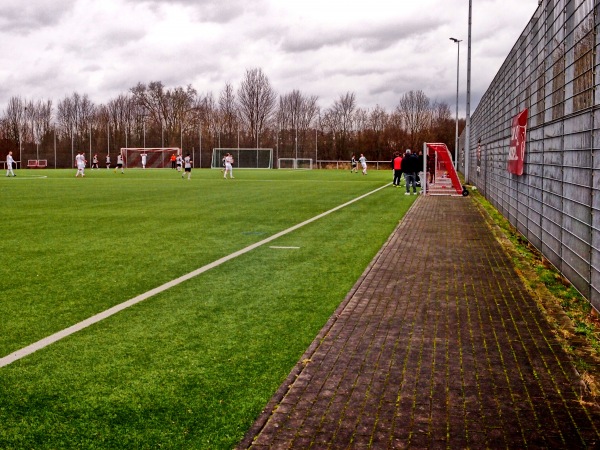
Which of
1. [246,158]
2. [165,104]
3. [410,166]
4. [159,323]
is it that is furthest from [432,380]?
[165,104]

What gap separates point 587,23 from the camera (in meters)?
6.95

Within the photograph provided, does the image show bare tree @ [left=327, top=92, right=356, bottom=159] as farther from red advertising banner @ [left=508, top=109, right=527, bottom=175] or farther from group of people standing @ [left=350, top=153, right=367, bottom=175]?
red advertising banner @ [left=508, top=109, right=527, bottom=175]

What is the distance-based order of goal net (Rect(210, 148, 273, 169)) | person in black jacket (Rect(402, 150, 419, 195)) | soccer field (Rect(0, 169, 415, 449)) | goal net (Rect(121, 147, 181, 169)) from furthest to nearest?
goal net (Rect(121, 147, 181, 169)), goal net (Rect(210, 148, 273, 169)), person in black jacket (Rect(402, 150, 419, 195)), soccer field (Rect(0, 169, 415, 449))

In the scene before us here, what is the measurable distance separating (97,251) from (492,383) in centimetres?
715

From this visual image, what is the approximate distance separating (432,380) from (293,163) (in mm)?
76216

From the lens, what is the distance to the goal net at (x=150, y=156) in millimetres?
80375

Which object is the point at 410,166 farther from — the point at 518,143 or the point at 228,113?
the point at 228,113

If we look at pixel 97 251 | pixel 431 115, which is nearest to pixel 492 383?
pixel 97 251

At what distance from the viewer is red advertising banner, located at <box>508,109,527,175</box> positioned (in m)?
11.6

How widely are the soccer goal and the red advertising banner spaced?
66.7 meters

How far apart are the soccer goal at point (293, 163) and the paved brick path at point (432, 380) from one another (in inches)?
2862

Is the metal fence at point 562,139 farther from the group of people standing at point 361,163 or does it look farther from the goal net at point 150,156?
the goal net at point 150,156

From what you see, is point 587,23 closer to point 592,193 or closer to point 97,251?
point 592,193

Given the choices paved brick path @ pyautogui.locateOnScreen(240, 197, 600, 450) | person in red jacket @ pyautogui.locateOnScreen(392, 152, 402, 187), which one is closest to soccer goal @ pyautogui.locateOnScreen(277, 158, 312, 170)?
person in red jacket @ pyautogui.locateOnScreen(392, 152, 402, 187)
